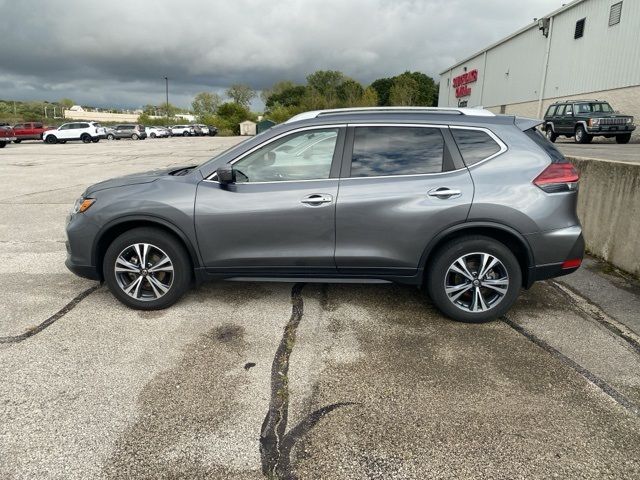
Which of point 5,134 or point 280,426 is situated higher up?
point 5,134

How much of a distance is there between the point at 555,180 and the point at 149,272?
341 centimetres

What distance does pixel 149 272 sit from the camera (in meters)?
3.73

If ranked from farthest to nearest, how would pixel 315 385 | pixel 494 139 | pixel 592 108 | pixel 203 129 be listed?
pixel 203 129 < pixel 592 108 < pixel 494 139 < pixel 315 385

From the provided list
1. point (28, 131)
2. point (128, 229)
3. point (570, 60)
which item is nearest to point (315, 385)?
point (128, 229)

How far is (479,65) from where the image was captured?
43.8 metres

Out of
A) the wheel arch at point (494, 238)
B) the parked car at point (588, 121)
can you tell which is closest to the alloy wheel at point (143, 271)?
the wheel arch at point (494, 238)

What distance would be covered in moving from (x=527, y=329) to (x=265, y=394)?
2.23 m

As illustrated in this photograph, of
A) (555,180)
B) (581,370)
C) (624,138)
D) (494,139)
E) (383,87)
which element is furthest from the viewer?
(383,87)

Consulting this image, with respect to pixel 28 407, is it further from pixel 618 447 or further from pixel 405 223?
pixel 618 447

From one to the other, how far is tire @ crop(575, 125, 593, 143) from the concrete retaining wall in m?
15.2

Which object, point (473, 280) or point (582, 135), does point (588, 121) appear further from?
point (473, 280)

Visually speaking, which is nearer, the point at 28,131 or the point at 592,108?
the point at 592,108

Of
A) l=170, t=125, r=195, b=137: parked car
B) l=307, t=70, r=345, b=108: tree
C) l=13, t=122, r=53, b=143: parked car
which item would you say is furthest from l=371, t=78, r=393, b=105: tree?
l=13, t=122, r=53, b=143: parked car

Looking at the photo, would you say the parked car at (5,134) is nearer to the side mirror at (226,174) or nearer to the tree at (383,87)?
the side mirror at (226,174)
